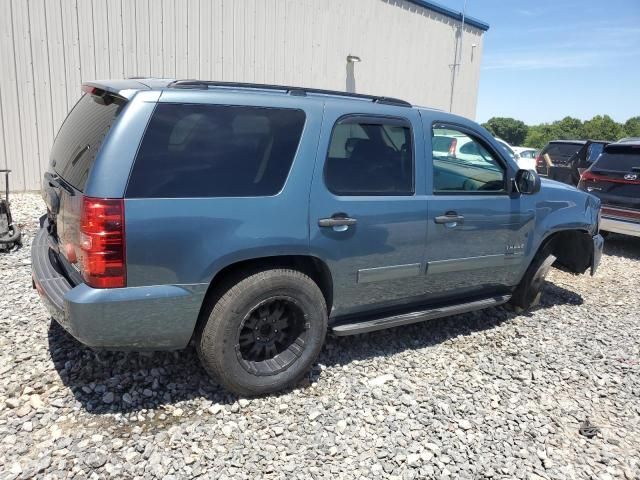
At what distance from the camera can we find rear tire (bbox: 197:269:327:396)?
2.92 meters

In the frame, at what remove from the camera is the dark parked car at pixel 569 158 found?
12.5 m

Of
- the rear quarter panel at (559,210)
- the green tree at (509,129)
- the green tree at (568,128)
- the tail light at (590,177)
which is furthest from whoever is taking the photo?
the green tree at (509,129)

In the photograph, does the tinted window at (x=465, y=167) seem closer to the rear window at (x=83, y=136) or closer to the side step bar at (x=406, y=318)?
the side step bar at (x=406, y=318)

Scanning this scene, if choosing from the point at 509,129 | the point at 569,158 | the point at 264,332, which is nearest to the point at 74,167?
the point at 264,332

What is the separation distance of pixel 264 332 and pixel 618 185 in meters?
6.94

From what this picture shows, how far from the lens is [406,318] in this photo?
369cm

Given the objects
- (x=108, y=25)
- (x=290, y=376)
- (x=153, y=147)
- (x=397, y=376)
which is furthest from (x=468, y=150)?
(x=108, y=25)

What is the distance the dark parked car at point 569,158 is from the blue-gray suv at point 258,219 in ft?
31.5

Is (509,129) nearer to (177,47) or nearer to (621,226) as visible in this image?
(621,226)


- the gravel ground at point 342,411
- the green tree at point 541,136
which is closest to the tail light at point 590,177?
the gravel ground at point 342,411

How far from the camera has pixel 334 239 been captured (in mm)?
3191

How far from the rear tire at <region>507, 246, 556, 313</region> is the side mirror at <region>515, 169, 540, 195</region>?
808 millimetres

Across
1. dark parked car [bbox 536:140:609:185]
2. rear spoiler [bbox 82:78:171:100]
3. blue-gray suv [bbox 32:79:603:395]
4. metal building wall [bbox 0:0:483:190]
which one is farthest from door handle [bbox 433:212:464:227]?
dark parked car [bbox 536:140:609:185]

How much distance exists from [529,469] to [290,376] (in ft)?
4.94
